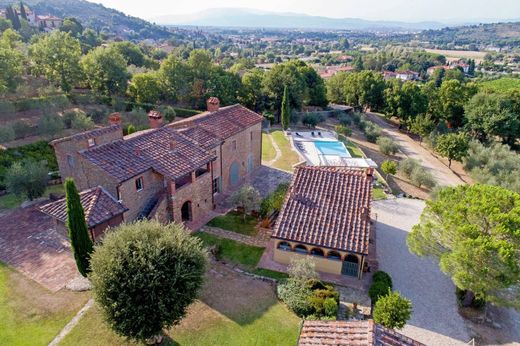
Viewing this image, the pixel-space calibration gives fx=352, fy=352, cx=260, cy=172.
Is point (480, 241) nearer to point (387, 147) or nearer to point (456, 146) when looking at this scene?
point (456, 146)

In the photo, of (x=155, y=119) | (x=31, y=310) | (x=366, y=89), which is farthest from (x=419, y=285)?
(x=366, y=89)

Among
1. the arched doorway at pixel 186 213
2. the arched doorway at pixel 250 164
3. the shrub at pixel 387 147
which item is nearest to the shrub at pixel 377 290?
the arched doorway at pixel 186 213

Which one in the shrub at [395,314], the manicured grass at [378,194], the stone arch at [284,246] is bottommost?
the manicured grass at [378,194]

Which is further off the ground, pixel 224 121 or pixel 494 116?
pixel 224 121

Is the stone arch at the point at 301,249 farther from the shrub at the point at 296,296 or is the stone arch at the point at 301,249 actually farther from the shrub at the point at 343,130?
the shrub at the point at 343,130

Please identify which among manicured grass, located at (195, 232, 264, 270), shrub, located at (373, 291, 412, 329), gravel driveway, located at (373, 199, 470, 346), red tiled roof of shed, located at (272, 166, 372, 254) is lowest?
gravel driveway, located at (373, 199, 470, 346)

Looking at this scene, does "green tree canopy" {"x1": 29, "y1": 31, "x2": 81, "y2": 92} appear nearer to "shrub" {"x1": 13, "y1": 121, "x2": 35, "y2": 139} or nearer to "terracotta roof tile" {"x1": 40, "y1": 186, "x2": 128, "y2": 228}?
"shrub" {"x1": 13, "y1": 121, "x2": 35, "y2": 139}

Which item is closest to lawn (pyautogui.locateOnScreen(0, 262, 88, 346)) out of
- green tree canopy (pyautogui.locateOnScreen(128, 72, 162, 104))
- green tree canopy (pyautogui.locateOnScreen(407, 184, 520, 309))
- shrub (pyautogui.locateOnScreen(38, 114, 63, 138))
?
green tree canopy (pyautogui.locateOnScreen(407, 184, 520, 309))
